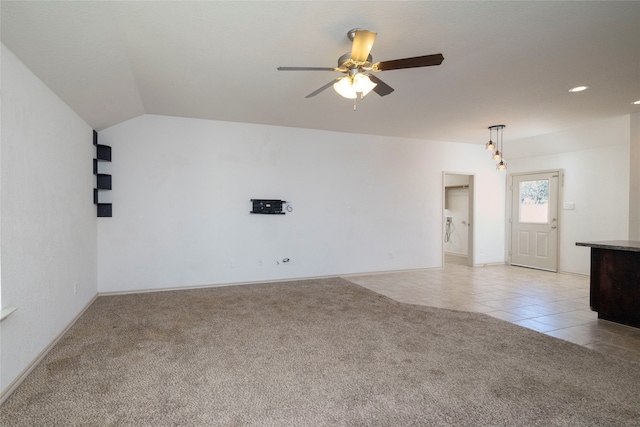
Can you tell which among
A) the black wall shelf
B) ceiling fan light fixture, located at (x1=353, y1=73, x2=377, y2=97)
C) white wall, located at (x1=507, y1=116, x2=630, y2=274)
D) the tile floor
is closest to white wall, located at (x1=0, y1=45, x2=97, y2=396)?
the black wall shelf

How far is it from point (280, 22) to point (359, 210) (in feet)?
13.8

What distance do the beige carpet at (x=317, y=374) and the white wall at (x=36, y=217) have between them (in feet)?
0.87

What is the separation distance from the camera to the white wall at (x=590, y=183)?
Result: 18.7ft

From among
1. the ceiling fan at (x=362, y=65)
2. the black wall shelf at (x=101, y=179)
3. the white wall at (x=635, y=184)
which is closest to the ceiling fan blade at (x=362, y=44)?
the ceiling fan at (x=362, y=65)

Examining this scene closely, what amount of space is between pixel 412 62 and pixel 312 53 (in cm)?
99

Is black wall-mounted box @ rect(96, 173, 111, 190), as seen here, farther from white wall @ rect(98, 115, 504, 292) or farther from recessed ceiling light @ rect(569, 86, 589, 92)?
recessed ceiling light @ rect(569, 86, 589, 92)

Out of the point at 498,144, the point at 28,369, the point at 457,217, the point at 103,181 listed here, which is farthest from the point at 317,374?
the point at 457,217

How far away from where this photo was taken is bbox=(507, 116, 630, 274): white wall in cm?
569

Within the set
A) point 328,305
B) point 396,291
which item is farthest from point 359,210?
point 328,305

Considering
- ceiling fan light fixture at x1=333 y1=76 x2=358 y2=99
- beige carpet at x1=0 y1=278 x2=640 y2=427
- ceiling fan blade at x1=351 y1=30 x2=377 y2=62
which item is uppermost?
ceiling fan blade at x1=351 y1=30 x2=377 y2=62

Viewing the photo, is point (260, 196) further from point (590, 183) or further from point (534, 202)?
point (590, 183)

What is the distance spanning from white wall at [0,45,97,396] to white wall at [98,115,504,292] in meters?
0.96

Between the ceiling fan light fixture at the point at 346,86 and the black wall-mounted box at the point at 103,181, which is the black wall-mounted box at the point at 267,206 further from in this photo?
the ceiling fan light fixture at the point at 346,86

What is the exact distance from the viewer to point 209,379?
244 cm
